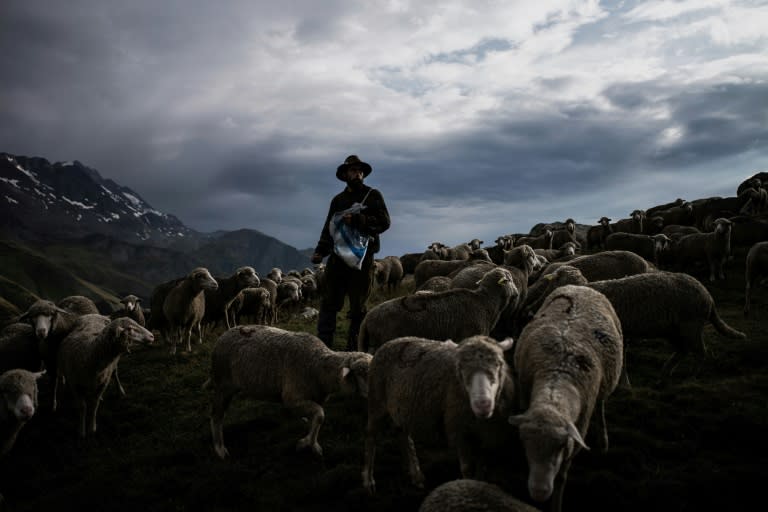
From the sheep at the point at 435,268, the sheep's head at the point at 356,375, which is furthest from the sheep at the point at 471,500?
the sheep at the point at 435,268

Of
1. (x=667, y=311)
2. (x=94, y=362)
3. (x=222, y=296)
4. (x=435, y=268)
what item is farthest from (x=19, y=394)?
(x=435, y=268)

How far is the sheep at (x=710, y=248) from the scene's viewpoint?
1712cm

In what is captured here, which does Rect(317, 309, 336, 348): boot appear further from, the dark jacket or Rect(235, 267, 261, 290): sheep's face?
Rect(235, 267, 261, 290): sheep's face

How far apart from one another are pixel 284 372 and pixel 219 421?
4.51 feet

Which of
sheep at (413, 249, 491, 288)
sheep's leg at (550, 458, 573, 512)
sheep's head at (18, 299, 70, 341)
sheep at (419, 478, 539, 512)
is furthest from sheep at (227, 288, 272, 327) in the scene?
sheep's leg at (550, 458, 573, 512)

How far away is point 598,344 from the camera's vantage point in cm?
535

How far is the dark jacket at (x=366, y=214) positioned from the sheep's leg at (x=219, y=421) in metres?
3.29

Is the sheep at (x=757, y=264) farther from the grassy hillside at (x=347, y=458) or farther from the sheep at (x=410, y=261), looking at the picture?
the sheep at (x=410, y=261)

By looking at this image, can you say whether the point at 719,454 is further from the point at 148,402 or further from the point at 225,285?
the point at 225,285

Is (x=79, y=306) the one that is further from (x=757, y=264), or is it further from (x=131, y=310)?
(x=757, y=264)

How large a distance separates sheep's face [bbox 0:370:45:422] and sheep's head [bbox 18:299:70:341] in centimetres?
221

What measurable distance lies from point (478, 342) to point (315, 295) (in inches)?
913

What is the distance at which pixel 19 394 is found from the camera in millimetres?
7188

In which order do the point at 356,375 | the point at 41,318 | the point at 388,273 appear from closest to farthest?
the point at 356,375
the point at 41,318
the point at 388,273
